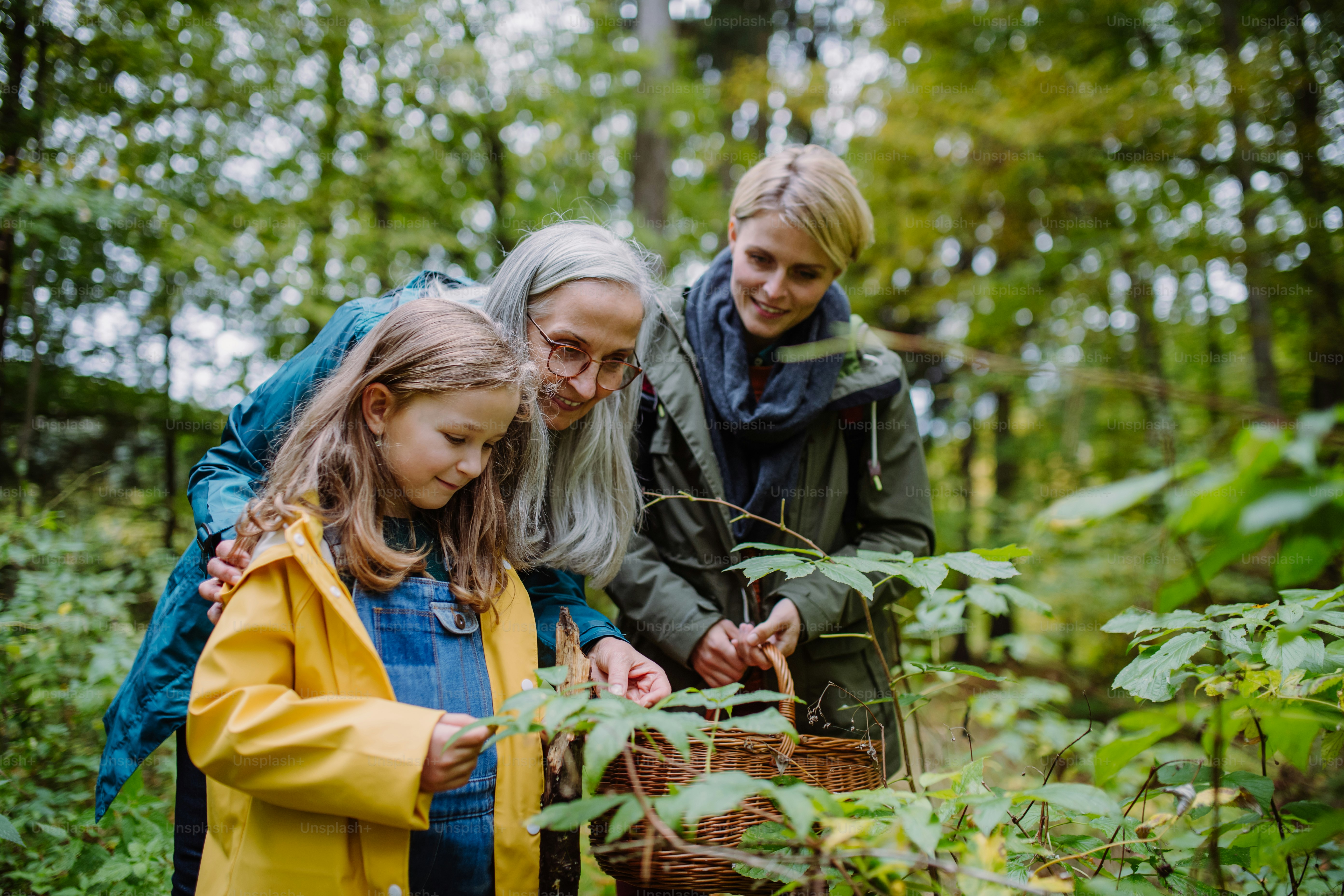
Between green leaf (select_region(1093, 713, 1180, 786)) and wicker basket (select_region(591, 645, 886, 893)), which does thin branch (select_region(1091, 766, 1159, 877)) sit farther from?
wicker basket (select_region(591, 645, 886, 893))

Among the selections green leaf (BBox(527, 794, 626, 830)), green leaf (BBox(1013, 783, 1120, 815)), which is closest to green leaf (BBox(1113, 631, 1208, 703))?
green leaf (BBox(1013, 783, 1120, 815))

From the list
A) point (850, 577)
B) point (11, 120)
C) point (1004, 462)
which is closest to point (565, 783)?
point (850, 577)

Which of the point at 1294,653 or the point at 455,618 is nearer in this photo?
the point at 1294,653

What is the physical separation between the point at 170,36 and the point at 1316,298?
8508 mm

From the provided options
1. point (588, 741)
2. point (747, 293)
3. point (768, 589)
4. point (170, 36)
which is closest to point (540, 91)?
point (170, 36)

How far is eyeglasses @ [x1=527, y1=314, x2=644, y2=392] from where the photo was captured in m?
1.75

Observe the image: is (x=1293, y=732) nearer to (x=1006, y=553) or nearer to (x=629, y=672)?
(x=1006, y=553)

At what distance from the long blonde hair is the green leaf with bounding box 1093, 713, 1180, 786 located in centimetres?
112

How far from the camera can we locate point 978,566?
1479 mm

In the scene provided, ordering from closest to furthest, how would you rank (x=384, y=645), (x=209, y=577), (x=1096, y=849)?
(x=1096, y=849) < (x=384, y=645) < (x=209, y=577)

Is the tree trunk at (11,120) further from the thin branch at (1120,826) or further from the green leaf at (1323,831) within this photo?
the green leaf at (1323,831)

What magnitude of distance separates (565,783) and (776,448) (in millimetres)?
1164

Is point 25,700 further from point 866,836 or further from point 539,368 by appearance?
point 866,836

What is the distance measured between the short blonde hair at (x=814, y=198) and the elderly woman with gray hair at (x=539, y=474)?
Answer: 0.47 metres
